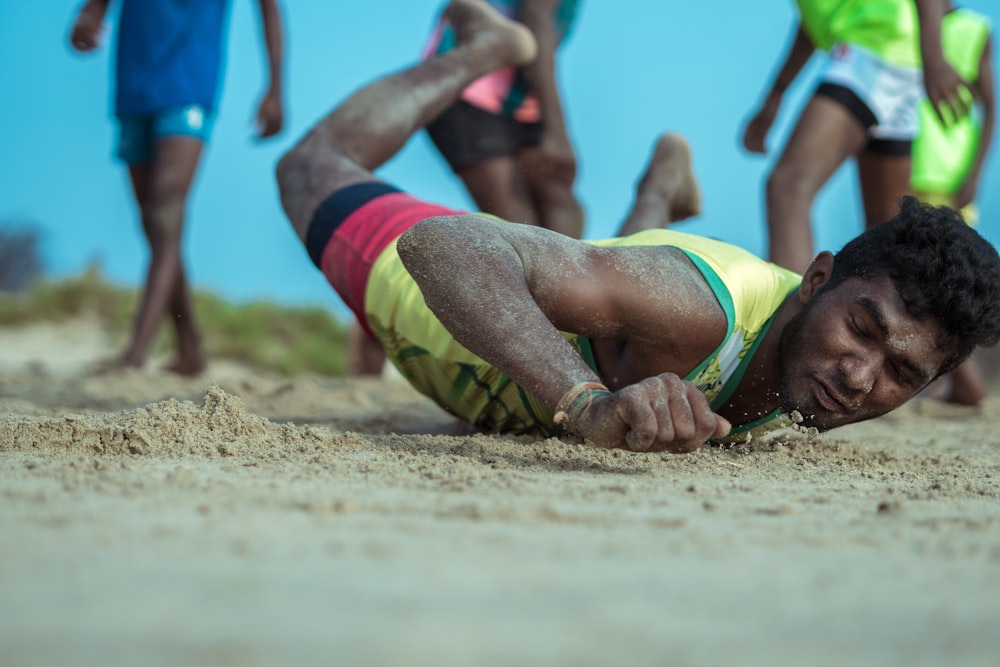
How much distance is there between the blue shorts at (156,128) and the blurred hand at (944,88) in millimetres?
3117

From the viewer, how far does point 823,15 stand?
13.7 ft

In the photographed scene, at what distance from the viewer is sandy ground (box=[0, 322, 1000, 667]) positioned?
3.04ft

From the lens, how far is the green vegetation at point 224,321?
7.92m

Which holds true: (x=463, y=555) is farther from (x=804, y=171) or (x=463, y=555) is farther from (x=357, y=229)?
(x=804, y=171)

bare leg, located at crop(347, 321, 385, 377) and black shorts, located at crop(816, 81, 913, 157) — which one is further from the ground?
black shorts, located at crop(816, 81, 913, 157)

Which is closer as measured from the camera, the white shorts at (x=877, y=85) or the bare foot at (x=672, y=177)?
the bare foot at (x=672, y=177)

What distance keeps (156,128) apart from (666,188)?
242cm

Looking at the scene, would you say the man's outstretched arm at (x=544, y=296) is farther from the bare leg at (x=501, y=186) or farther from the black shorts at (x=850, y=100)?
the black shorts at (x=850, y=100)

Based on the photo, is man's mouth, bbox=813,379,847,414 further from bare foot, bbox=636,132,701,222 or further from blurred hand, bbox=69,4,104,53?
blurred hand, bbox=69,4,104,53

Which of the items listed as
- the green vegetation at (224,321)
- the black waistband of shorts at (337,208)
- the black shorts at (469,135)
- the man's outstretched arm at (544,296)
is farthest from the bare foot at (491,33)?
the green vegetation at (224,321)

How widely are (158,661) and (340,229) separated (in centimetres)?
230

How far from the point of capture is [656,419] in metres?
1.78

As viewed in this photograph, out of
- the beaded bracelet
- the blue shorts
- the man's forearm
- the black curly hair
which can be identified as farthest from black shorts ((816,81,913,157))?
the blue shorts

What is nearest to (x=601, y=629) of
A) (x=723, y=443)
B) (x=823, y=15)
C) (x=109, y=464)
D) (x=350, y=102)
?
(x=109, y=464)
